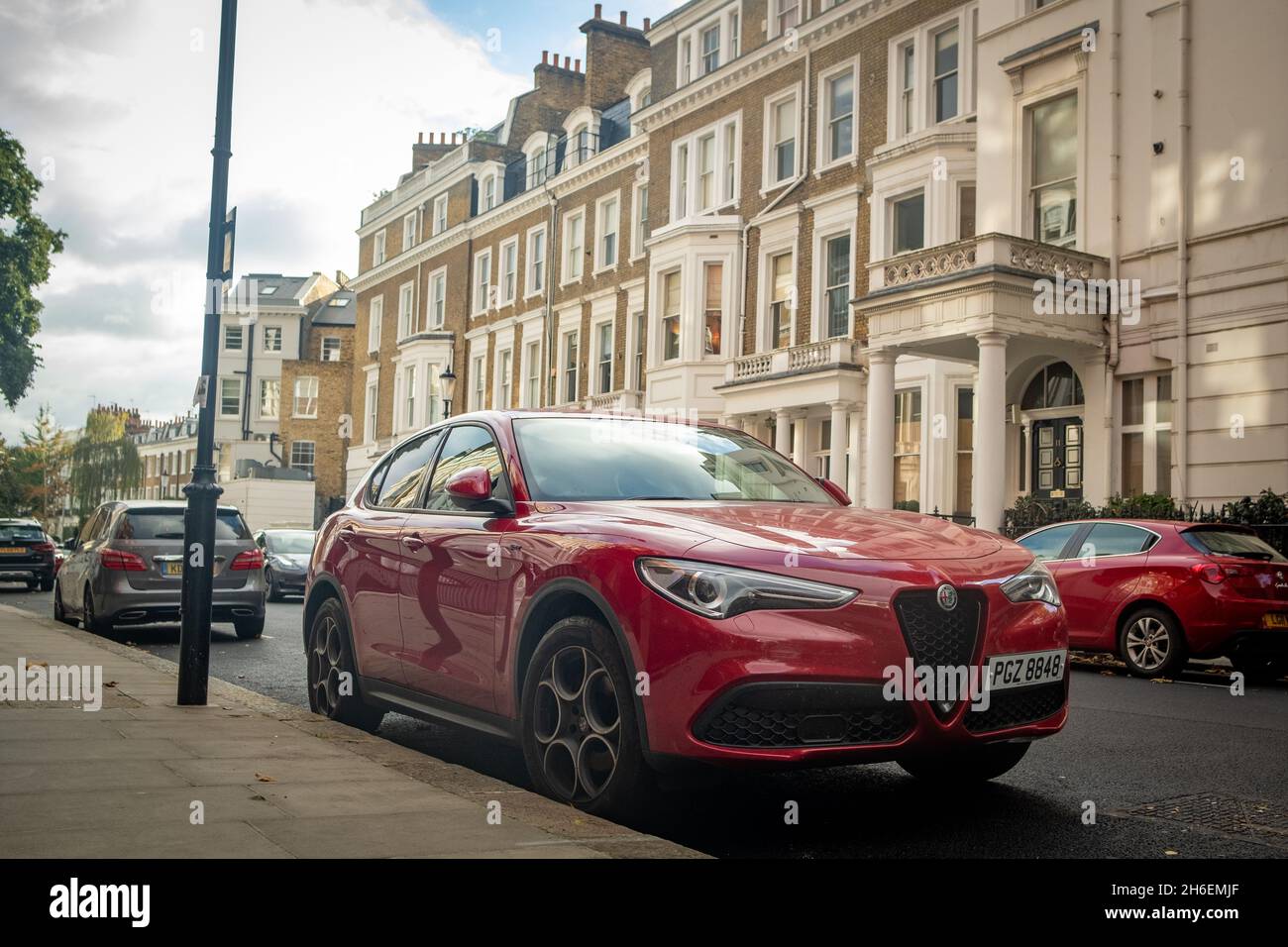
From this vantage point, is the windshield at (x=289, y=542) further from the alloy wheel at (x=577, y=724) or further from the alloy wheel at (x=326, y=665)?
the alloy wheel at (x=577, y=724)

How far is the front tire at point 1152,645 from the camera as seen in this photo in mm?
12047

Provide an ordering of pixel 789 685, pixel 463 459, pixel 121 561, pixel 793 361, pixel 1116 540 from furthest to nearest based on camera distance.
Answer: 1. pixel 793 361
2. pixel 121 561
3. pixel 1116 540
4. pixel 463 459
5. pixel 789 685

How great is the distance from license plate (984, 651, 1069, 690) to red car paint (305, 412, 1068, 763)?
40 millimetres

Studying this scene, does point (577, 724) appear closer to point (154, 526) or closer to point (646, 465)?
point (646, 465)

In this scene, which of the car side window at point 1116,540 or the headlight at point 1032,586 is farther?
the car side window at point 1116,540

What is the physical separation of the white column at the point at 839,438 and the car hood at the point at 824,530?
2121 centimetres

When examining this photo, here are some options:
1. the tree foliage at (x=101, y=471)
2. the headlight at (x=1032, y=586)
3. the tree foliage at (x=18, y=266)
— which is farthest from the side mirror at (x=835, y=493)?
the tree foliage at (x=101, y=471)

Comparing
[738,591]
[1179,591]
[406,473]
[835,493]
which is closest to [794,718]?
[738,591]

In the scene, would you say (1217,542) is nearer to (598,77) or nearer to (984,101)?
(984,101)

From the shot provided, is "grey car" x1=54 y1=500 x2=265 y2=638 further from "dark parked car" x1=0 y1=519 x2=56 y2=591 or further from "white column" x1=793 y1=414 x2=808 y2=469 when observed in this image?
"white column" x1=793 y1=414 x2=808 y2=469

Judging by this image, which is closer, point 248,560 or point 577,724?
point 577,724

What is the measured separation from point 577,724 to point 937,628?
1.42 metres

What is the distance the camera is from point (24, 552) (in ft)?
90.5
